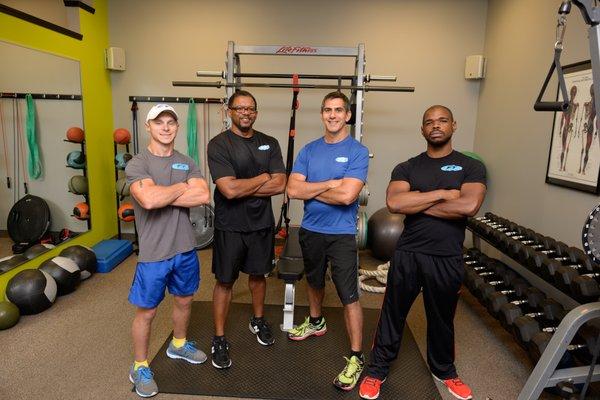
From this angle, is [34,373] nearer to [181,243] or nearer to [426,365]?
[181,243]

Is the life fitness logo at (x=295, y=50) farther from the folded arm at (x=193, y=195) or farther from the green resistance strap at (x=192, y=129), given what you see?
the folded arm at (x=193, y=195)

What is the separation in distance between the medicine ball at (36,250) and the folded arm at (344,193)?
250cm

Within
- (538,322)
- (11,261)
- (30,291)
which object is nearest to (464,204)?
(538,322)

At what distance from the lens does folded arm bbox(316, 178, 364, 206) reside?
6.40ft

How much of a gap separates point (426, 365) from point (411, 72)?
3084 mm

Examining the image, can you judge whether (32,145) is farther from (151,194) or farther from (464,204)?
(464,204)

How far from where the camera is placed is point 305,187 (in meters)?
2.04

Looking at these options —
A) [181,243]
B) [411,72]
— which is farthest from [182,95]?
[181,243]

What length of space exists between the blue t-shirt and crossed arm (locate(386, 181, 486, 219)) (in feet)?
0.92

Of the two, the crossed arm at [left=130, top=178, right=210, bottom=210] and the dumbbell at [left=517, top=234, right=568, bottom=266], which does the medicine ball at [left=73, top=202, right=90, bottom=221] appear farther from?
the dumbbell at [left=517, top=234, right=568, bottom=266]

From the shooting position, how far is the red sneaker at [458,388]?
1973mm

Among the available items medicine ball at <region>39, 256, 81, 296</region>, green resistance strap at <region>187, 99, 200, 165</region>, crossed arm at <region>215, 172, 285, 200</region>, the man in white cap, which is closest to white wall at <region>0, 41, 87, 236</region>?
medicine ball at <region>39, 256, 81, 296</region>

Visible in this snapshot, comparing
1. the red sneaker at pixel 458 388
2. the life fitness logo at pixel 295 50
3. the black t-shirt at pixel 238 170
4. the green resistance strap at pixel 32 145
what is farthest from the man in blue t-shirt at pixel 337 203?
the green resistance strap at pixel 32 145

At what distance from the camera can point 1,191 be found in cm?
309
